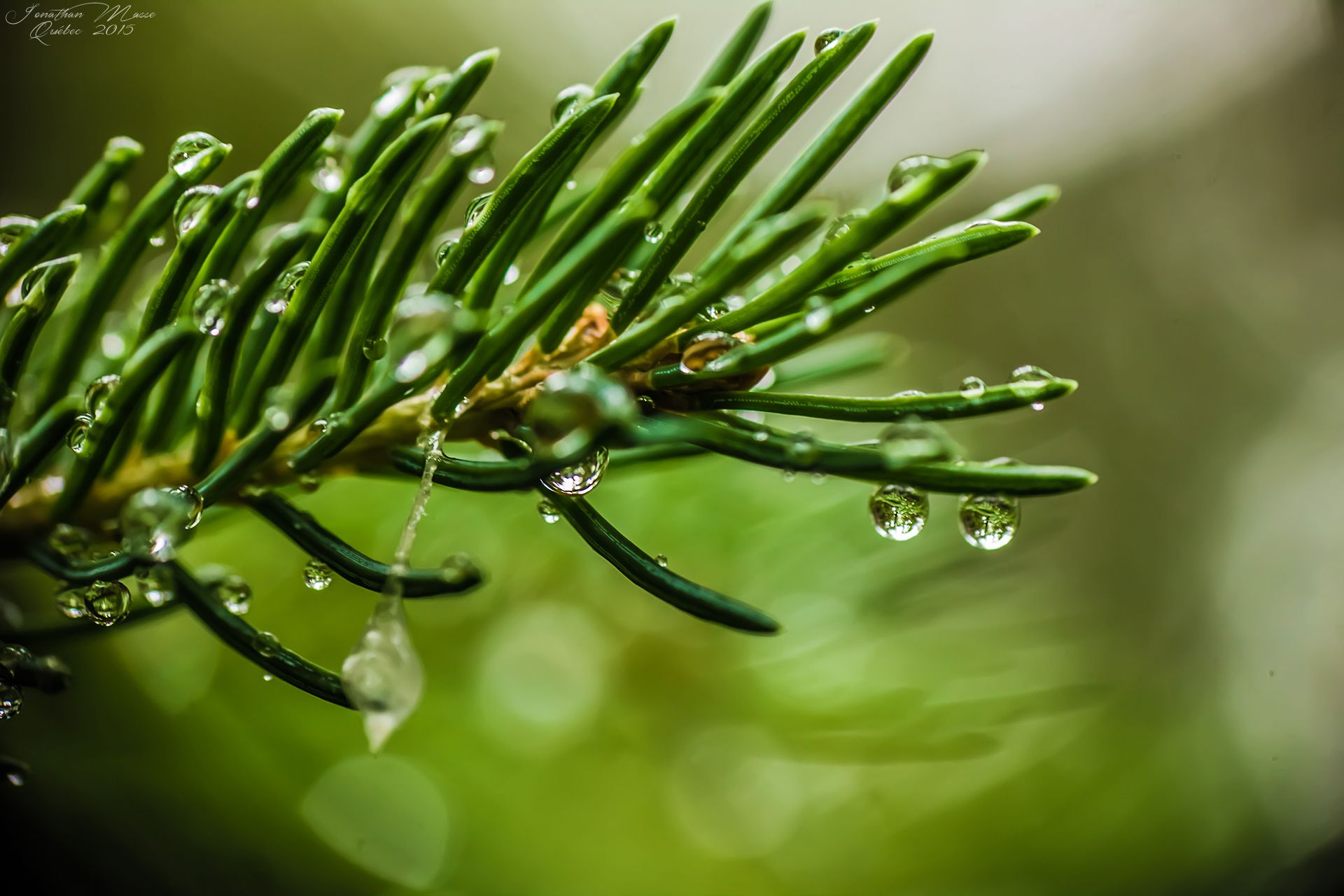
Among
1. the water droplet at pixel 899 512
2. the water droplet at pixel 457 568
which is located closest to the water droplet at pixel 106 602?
the water droplet at pixel 457 568

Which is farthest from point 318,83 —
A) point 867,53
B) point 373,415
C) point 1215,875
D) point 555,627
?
point 1215,875

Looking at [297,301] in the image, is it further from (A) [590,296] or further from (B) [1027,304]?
(B) [1027,304]

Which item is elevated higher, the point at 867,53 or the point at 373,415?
the point at 867,53

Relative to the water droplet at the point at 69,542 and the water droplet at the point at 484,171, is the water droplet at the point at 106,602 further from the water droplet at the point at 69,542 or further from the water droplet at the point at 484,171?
the water droplet at the point at 484,171

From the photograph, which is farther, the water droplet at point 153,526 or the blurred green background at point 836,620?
the blurred green background at point 836,620

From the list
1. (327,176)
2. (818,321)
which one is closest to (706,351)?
(818,321)

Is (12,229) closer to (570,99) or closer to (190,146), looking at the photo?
(190,146)
